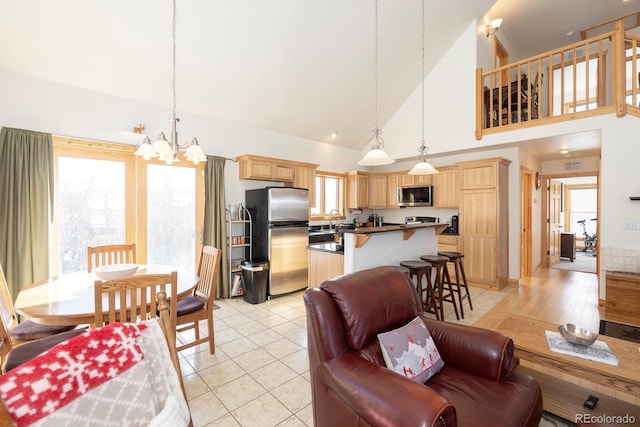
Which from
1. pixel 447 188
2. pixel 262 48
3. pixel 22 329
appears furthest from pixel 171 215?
pixel 447 188

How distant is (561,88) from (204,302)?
552cm

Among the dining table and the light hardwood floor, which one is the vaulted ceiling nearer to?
the dining table

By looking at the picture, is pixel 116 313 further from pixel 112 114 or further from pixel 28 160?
pixel 112 114

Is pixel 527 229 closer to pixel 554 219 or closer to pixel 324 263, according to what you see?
pixel 554 219

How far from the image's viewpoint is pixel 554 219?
7.26 m

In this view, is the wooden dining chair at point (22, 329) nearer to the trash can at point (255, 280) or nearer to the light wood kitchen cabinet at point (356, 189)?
the trash can at point (255, 280)

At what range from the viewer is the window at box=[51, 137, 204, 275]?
11.1 ft

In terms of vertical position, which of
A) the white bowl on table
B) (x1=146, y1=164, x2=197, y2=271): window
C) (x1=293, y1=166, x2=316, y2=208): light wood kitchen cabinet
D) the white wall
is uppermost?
the white wall

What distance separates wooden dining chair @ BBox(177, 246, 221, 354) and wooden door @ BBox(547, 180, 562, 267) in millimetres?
7795

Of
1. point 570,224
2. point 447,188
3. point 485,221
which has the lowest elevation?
point 570,224

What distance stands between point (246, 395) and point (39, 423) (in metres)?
1.74

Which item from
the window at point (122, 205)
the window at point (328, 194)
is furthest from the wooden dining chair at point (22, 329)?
the window at point (328, 194)

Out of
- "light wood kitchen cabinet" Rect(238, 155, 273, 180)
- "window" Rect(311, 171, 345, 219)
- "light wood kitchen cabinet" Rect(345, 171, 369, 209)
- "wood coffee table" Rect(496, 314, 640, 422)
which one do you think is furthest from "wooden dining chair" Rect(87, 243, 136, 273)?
"light wood kitchen cabinet" Rect(345, 171, 369, 209)


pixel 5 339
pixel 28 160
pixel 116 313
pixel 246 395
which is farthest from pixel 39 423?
pixel 28 160
